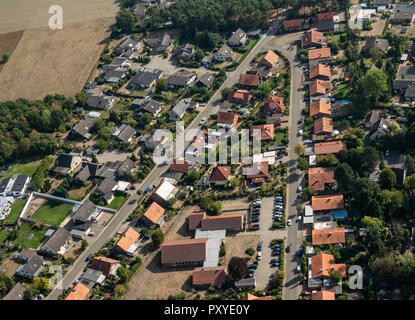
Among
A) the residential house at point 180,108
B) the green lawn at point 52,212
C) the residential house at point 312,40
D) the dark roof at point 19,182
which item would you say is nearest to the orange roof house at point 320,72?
the residential house at point 312,40

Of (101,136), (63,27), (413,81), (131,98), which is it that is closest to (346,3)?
(413,81)

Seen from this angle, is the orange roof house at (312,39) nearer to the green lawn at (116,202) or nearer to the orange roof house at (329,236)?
the orange roof house at (329,236)

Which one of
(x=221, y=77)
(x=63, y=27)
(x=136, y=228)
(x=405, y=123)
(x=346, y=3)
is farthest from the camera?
(x=63, y=27)

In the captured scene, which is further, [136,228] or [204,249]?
[136,228]

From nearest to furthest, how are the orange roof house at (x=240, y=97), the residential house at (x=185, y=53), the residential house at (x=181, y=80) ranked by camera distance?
the orange roof house at (x=240, y=97)
the residential house at (x=181, y=80)
the residential house at (x=185, y=53)

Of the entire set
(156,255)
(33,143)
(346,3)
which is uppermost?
(346,3)

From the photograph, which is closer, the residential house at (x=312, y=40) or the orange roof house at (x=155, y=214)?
the orange roof house at (x=155, y=214)

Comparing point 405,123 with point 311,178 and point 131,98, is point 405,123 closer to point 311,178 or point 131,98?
point 311,178

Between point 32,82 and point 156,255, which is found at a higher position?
point 32,82

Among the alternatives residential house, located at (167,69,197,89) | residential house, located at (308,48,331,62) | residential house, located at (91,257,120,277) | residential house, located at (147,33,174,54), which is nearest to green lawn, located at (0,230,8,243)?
residential house, located at (91,257,120,277)
